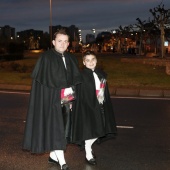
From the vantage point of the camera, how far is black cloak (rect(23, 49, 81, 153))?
17.6 ft

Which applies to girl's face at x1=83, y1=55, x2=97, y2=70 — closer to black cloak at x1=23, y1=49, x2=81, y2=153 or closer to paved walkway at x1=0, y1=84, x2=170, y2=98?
black cloak at x1=23, y1=49, x2=81, y2=153

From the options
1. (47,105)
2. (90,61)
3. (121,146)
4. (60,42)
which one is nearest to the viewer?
(47,105)

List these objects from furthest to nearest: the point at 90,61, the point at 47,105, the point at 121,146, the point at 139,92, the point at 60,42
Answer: the point at 139,92
the point at 121,146
the point at 90,61
the point at 60,42
the point at 47,105

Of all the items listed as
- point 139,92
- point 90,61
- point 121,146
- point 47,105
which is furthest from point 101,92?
point 139,92

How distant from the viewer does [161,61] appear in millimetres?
32344

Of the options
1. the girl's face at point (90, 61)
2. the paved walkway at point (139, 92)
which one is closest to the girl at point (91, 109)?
the girl's face at point (90, 61)

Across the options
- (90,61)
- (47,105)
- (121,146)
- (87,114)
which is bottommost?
(121,146)

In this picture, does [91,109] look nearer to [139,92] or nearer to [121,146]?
[121,146]

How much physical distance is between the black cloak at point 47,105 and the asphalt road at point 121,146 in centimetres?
75

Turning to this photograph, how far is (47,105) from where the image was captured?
5.36 metres

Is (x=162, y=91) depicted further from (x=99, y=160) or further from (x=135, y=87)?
(x=99, y=160)

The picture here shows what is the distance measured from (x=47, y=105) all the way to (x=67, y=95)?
320 mm

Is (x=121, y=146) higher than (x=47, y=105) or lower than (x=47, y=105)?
lower

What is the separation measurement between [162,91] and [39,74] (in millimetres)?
10003
